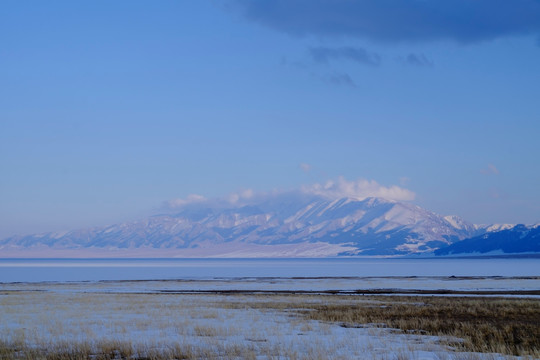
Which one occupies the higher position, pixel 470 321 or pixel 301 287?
pixel 470 321

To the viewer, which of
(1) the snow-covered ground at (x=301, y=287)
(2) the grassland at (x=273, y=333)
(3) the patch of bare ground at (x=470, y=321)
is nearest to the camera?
(2) the grassland at (x=273, y=333)

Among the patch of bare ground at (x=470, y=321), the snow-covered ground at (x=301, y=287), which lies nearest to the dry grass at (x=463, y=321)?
the patch of bare ground at (x=470, y=321)

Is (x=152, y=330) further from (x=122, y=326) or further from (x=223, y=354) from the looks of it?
(x=223, y=354)

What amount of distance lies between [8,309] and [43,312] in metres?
3.72

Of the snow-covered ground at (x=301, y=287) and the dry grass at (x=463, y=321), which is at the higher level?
the dry grass at (x=463, y=321)

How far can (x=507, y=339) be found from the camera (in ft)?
67.4

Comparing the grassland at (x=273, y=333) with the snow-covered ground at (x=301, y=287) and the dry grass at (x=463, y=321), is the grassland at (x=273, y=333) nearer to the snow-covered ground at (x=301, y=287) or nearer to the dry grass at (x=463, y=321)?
the dry grass at (x=463, y=321)

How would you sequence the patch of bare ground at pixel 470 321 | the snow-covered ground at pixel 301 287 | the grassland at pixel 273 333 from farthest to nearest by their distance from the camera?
the snow-covered ground at pixel 301 287 < the patch of bare ground at pixel 470 321 < the grassland at pixel 273 333

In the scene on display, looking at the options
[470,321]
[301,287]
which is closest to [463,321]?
[470,321]

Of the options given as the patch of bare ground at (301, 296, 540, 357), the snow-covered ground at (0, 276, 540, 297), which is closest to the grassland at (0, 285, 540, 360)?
the patch of bare ground at (301, 296, 540, 357)

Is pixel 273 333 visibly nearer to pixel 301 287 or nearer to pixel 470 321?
pixel 470 321

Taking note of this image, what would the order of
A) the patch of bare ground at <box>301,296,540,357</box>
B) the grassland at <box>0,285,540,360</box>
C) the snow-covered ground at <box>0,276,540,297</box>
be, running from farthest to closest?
1. the snow-covered ground at <box>0,276,540,297</box>
2. the patch of bare ground at <box>301,296,540,357</box>
3. the grassland at <box>0,285,540,360</box>

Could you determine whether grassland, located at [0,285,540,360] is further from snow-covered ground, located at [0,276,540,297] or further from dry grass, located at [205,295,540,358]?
snow-covered ground, located at [0,276,540,297]

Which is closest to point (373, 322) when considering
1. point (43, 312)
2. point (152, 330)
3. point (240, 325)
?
point (240, 325)
